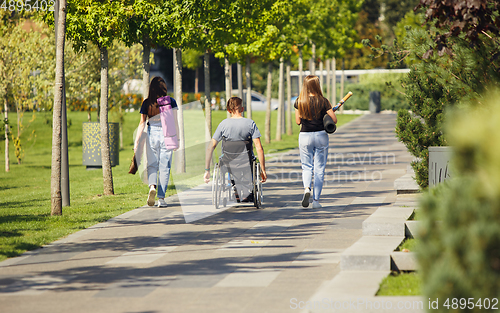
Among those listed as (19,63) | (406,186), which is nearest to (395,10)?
(19,63)

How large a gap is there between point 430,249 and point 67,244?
5.07 m

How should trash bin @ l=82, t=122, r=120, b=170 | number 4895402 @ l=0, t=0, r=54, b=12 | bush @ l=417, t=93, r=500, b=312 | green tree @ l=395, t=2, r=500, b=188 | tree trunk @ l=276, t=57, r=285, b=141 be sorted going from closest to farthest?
bush @ l=417, t=93, r=500, b=312 → green tree @ l=395, t=2, r=500, b=188 → number 4895402 @ l=0, t=0, r=54, b=12 → trash bin @ l=82, t=122, r=120, b=170 → tree trunk @ l=276, t=57, r=285, b=141

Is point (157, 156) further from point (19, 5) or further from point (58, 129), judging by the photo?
point (19, 5)

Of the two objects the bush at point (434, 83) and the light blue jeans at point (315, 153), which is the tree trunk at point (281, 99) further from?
the light blue jeans at point (315, 153)

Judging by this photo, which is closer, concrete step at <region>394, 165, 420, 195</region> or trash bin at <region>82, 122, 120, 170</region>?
concrete step at <region>394, 165, 420, 195</region>

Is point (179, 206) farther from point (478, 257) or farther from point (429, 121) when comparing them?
point (478, 257)

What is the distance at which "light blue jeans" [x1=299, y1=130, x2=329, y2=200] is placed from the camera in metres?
9.37

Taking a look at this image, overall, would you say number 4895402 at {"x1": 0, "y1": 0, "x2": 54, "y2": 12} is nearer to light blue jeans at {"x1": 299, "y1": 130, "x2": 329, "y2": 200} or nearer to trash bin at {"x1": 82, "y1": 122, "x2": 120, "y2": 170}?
trash bin at {"x1": 82, "y1": 122, "x2": 120, "y2": 170}

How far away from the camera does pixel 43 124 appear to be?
3212cm

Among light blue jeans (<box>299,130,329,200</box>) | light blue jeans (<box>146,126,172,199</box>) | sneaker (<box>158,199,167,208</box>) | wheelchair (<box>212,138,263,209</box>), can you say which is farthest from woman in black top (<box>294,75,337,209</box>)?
sneaker (<box>158,199,167,208</box>)

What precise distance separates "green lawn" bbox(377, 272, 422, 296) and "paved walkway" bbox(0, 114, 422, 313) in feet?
1.69

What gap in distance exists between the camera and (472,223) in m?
3.14

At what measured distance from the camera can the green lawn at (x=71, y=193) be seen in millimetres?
8047

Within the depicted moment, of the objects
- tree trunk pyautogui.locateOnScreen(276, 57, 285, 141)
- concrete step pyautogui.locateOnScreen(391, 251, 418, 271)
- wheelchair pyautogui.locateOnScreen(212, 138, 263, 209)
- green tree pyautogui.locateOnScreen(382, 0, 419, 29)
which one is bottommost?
concrete step pyautogui.locateOnScreen(391, 251, 418, 271)
